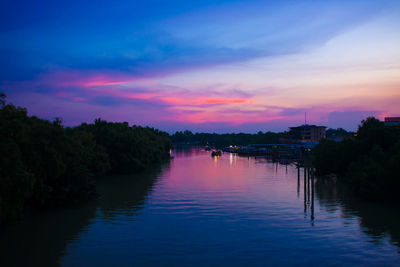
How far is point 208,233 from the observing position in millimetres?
21969

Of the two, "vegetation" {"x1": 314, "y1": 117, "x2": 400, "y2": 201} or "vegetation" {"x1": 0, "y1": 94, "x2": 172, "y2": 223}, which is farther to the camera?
"vegetation" {"x1": 314, "y1": 117, "x2": 400, "y2": 201}

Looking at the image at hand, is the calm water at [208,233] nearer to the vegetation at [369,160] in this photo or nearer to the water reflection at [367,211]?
the water reflection at [367,211]

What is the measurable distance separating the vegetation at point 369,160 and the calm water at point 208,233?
1740mm

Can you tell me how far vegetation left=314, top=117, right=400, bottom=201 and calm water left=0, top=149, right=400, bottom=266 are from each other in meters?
1.74

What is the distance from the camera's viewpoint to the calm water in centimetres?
1786

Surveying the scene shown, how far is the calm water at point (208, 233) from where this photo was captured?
1786cm

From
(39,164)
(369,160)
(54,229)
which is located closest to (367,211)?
(369,160)

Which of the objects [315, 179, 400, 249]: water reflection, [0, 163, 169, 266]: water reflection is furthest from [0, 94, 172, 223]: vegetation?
[315, 179, 400, 249]: water reflection

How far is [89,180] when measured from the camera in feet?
104

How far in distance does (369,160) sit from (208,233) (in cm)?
1959

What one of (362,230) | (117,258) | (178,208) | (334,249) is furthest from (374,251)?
(178,208)

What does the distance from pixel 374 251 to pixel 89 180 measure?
2292 centimetres

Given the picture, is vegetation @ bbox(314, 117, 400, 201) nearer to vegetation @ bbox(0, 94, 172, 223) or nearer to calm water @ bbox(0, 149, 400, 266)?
calm water @ bbox(0, 149, 400, 266)

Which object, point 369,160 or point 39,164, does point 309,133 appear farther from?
point 39,164
